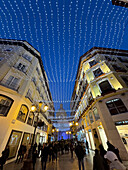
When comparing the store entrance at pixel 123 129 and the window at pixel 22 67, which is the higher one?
the window at pixel 22 67

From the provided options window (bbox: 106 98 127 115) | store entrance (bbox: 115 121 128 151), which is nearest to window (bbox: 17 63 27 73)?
window (bbox: 106 98 127 115)

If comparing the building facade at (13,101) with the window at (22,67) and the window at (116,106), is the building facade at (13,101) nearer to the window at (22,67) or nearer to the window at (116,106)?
the window at (22,67)

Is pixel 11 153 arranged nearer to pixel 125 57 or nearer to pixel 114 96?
pixel 114 96

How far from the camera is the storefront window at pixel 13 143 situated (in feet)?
24.5

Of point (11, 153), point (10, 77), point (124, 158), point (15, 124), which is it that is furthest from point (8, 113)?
point (124, 158)

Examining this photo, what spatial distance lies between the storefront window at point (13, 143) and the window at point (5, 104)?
2466 mm

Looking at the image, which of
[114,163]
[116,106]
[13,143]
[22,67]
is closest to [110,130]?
[116,106]

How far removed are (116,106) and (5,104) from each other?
14025 millimetres

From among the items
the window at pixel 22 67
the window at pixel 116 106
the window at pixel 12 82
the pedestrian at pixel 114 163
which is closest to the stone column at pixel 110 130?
the window at pixel 116 106

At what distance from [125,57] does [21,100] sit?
79.4ft

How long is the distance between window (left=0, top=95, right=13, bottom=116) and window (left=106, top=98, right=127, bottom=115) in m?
13.1

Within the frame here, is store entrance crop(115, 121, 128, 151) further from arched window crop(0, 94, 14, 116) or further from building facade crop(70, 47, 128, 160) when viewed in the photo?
arched window crop(0, 94, 14, 116)

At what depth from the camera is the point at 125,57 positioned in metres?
18.0

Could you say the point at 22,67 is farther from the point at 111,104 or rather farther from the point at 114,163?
the point at 111,104
